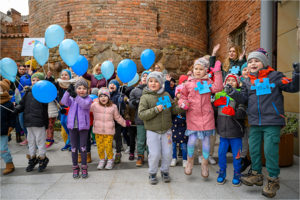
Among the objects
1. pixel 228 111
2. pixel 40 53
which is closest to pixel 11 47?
pixel 40 53

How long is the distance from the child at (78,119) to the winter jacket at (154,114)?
972 mm

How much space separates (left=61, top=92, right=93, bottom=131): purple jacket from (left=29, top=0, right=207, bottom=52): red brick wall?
4.03 meters

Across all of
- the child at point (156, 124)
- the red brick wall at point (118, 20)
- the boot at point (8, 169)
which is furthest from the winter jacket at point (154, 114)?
the red brick wall at point (118, 20)

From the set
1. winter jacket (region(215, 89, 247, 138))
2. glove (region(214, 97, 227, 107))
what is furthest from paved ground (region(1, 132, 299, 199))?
glove (region(214, 97, 227, 107))

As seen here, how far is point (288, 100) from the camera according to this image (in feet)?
13.6

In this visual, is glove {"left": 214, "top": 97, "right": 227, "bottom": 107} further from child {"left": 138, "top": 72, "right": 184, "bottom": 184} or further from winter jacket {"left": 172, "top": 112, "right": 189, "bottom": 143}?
winter jacket {"left": 172, "top": 112, "right": 189, "bottom": 143}

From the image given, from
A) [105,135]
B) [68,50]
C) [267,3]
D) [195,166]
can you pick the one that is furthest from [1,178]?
[267,3]

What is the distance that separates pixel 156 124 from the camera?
2.79 meters

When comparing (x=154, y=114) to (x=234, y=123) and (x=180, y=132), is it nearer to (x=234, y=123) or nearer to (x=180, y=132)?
(x=180, y=132)

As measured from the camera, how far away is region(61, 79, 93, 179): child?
3.09 m

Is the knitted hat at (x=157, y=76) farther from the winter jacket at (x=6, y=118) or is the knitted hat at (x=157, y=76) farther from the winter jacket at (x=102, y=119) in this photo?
the winter jacket at (x=6, y=118)

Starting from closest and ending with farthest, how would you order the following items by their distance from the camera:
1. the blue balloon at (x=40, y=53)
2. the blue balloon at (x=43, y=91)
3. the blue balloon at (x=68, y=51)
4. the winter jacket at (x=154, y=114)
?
1. the winter jacket at (x=154, y=114)
2. the blue balloon at (x=43, y=91)
3. the blue balloon at (x=68, y=51)
4. the blue balloon at (x=40, y=53)

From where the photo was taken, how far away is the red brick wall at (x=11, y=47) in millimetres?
13259

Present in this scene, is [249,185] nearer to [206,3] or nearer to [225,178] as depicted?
[225,178]
